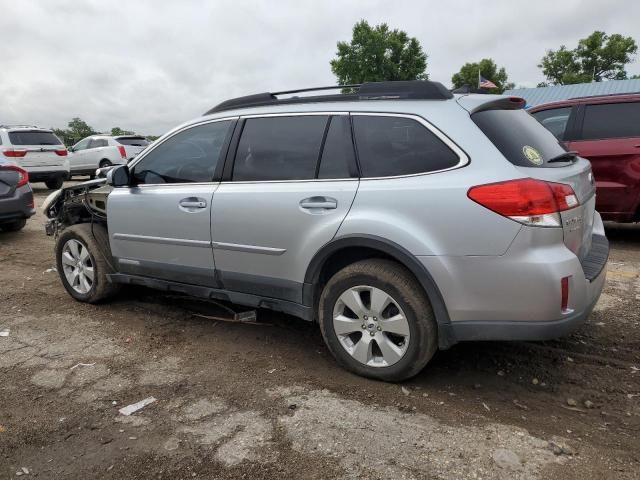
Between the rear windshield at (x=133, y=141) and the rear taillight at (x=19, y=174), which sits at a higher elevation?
the rear windshield at (x=133, y=141)

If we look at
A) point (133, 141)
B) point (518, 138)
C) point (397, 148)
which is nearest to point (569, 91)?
point (133, 141)

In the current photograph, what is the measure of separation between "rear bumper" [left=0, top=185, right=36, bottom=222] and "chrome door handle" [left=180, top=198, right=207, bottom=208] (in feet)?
16.8

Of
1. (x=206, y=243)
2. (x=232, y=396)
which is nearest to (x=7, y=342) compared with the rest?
(x=206, y=243)

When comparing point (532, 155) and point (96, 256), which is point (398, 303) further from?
point (96, 256)

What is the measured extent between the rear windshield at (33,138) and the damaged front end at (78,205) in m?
10.1

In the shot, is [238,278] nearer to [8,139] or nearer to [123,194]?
[123,194]

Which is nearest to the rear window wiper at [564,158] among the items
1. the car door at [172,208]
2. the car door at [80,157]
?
the car door at [172,208]

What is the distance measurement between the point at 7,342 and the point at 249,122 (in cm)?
250

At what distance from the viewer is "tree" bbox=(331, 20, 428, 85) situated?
40.1m

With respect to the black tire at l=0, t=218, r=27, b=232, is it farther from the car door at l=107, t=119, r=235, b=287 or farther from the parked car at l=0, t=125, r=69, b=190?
the parked car at l=0, t=125, r=69, b=190

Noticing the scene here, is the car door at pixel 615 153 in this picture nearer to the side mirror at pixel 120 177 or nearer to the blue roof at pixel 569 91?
the side mirror at pixel 120 177

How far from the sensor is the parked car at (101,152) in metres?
18.3

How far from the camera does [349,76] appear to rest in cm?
4069

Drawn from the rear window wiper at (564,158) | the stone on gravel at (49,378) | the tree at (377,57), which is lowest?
the stone on gravel at (49,378)
